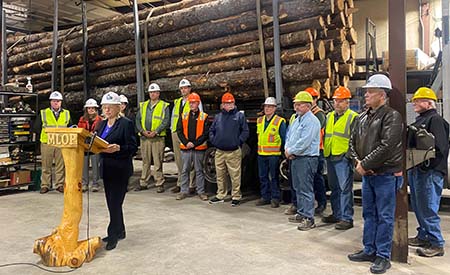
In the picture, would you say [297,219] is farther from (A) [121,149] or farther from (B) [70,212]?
(B) [70,212]

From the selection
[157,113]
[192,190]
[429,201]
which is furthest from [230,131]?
[429,201]

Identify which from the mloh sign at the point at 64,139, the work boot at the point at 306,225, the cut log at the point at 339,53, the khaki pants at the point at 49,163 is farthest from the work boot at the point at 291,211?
the khaki pants at the point at 49,163

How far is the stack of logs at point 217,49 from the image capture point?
662cm

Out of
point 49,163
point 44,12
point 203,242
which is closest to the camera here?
point 203,242

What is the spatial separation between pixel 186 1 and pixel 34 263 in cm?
607

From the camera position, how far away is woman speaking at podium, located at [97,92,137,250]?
14.6 ft

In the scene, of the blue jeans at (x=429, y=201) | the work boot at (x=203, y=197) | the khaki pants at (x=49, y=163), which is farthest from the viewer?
the khaki pants at (x=49, y=163)

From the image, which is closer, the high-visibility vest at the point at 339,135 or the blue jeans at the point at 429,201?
the blue jeans at the point at 429,201

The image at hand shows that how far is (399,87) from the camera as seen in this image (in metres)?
3.95

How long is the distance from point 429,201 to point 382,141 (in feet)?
3.85

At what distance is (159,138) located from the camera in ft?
25.8

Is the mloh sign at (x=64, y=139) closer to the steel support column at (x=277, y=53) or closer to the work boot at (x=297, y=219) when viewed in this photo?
the work boot at (x=297, y=219)

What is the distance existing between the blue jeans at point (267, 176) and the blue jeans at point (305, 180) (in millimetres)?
1127

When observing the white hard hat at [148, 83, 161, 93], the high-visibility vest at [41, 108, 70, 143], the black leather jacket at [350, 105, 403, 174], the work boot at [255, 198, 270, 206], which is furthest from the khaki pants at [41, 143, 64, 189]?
the black leather jacket at [350, 105, 403, 174]
